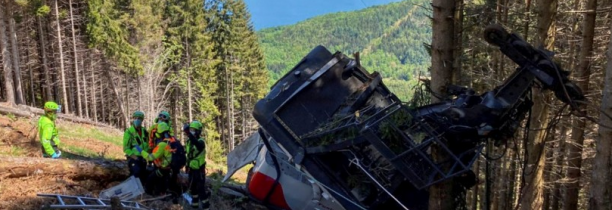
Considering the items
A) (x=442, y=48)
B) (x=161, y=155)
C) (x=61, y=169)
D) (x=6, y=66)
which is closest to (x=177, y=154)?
(x=161, y=155)

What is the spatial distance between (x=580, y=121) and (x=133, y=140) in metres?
8.78

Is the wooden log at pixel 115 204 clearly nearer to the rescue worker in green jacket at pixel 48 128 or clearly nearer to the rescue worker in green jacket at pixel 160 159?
the rescue worker in green jacket at pixel 160 159

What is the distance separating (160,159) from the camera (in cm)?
817

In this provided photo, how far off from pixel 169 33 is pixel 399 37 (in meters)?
163

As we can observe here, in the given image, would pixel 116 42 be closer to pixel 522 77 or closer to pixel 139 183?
pixel 139 183

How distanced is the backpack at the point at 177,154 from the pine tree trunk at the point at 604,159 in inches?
238

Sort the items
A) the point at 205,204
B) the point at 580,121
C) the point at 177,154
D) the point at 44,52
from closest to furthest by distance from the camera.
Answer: the point at 205,204 → the point at 177,154 → the point at 580,121 → the point at 44,52

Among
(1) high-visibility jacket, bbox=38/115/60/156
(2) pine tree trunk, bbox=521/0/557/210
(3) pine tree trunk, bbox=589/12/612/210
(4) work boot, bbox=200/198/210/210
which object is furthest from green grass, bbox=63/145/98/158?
(3) pine tree trunk, bbox=589/12/612/210

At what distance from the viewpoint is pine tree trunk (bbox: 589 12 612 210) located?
553 cm

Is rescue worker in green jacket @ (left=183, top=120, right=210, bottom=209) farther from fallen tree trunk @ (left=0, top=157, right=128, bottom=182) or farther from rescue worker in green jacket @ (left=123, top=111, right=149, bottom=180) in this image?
fallen tree trunk @ (left=0, top=157, right=128, bottom=182)

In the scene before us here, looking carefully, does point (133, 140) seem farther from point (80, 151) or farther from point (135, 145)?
point (80, 151)

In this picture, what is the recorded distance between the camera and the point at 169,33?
118ft

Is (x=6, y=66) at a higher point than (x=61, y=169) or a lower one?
higher

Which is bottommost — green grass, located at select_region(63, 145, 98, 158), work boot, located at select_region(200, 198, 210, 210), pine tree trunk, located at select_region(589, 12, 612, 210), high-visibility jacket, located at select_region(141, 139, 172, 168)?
green grass, located at select_region(63, 145, 98, 158)
